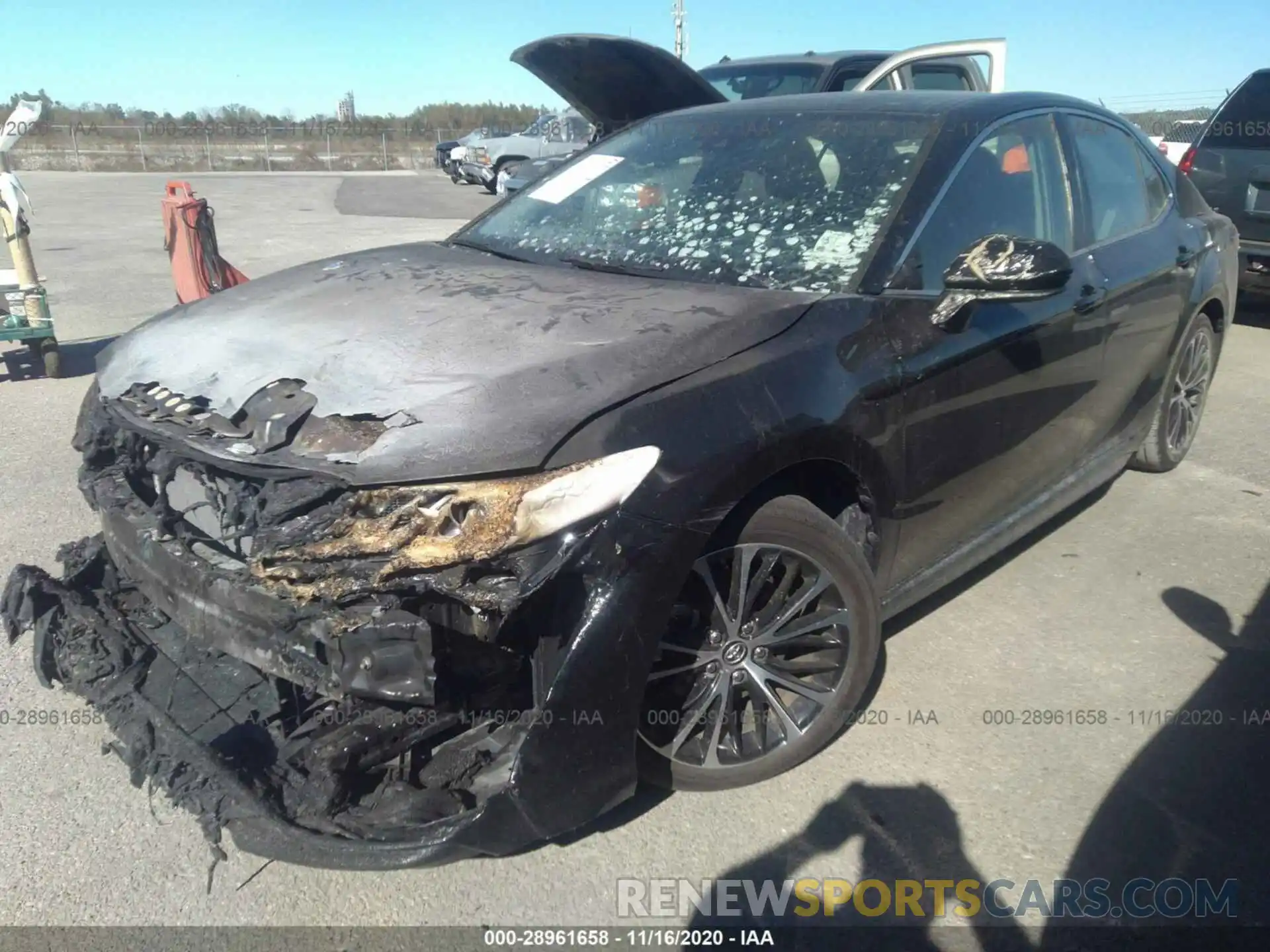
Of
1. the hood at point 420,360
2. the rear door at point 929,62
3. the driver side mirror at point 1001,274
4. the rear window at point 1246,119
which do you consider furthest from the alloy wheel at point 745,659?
the rear window at point 1246,119

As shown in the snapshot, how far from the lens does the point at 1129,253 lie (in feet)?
12.4

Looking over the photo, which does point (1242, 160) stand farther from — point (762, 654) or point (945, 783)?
point (762, 654)

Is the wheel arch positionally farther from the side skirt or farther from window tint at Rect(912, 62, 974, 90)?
window tint at Rect(912, 62, 974, 90)

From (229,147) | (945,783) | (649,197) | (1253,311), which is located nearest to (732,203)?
(649,197)

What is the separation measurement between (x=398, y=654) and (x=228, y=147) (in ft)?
156

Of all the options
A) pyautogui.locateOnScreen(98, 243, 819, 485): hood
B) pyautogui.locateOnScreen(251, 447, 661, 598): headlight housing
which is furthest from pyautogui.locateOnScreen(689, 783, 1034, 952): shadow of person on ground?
pyautogui.locateOnScreen(98, 243, 819, 485): hood

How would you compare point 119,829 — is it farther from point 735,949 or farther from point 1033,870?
point 1033,870

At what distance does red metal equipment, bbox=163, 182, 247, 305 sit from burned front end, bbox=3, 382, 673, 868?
5817 millimetres

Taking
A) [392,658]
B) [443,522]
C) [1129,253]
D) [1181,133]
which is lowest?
[392,658]

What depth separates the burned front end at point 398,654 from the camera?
201 cm

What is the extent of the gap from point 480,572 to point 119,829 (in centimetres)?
131

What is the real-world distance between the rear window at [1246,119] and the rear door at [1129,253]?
4.85 m

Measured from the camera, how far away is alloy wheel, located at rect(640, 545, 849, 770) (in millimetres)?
2379

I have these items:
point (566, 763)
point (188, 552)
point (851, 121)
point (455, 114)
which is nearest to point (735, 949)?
point (566, 763)
